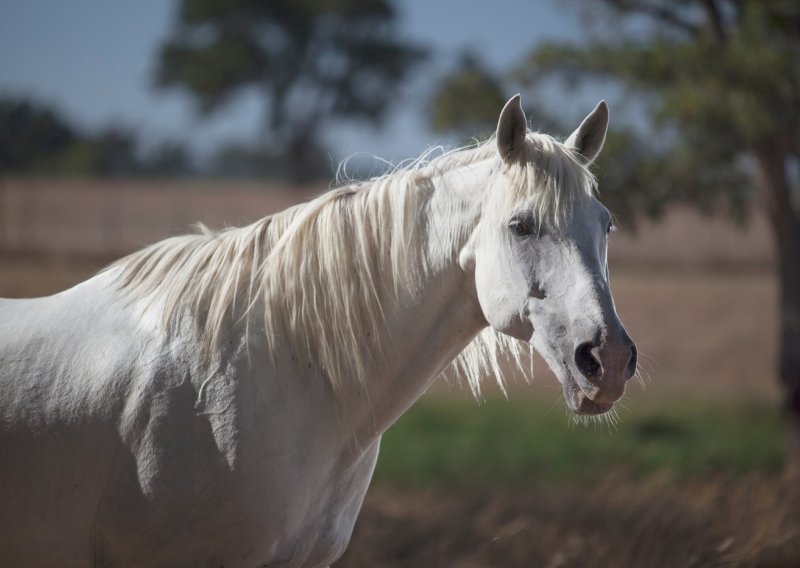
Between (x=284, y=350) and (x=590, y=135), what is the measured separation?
1.18 metres

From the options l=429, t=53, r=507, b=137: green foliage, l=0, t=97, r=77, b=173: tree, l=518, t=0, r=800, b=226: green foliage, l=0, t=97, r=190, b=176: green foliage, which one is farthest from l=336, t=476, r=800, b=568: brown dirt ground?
l=0, t=97, r=190, b=176: green foliage

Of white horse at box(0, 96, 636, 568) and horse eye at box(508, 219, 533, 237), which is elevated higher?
horse eye at box(508, 219, 533, 237)

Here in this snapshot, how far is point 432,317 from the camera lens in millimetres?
2674

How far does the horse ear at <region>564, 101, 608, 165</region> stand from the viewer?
2.69m

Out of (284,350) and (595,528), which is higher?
(284,350)

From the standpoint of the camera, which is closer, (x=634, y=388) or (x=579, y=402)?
(x=579, y=402)

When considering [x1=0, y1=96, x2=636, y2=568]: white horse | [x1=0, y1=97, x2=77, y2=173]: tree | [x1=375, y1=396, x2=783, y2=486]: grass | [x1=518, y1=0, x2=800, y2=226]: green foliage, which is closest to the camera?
[x1=0, y1=96, x2=636, y2=568]: white horse

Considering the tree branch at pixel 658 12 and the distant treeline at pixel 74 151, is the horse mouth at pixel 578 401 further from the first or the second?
the distant treeline at pixel 74 151

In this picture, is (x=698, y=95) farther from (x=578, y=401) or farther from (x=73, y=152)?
(x=73, y=152)

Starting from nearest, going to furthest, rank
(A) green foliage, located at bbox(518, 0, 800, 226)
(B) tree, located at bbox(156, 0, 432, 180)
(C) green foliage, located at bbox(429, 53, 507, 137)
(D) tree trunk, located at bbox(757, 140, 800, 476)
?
(A) green foliage, located at bbox(518, 0, 800, 226) → (C) green foliage, located at bbox(429, 53, 507, 137) → (D) tree trunk, located at bbox(757, 140, 800, 476) → (B) tree, located at bbox(156, 0, 432, 180)

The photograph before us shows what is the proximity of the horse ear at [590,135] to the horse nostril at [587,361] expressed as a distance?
0.69 m

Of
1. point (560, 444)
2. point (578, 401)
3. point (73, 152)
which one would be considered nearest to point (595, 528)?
point (578, 401)

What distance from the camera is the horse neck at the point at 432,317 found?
8.66 feet

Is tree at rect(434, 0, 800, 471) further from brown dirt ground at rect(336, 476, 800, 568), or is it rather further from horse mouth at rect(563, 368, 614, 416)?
horse mouth at rect(563, 368, 614, 416)
